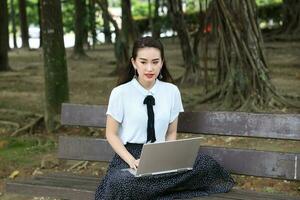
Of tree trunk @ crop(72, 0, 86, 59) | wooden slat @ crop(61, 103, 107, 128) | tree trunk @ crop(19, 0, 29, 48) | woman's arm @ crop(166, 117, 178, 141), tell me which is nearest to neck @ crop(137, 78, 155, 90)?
woman's arm @ crop(166, 117, 178, 141)

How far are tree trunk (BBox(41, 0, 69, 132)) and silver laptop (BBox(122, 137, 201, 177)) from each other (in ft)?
→ 13.0

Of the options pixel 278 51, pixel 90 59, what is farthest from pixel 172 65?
pixel 90 59

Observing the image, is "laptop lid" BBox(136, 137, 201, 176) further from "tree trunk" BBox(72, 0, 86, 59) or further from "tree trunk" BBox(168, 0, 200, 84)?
"tree trunk" BBox(72, 0, 86, 59)

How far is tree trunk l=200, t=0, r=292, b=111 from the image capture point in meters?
7.05

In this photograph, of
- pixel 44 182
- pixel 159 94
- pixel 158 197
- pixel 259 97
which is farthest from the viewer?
pixel 259 97

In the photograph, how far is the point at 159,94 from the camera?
3.54 m

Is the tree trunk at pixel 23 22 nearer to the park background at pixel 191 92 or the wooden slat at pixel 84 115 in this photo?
the park background at pixel 191 92

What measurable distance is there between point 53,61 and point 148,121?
3883mm

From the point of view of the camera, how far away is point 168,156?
3250mm

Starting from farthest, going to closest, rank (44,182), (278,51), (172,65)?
1. (278,51)
2. (172,65)
3. (44,182)

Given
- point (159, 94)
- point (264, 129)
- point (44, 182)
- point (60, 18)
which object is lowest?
point (44, 182)

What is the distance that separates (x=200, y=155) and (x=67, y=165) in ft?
9.18

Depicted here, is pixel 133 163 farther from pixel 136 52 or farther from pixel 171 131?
pixel 136 52

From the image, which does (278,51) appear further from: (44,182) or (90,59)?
(44,182)
